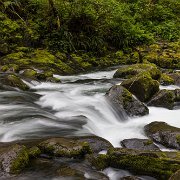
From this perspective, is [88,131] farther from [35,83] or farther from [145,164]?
[35,83]

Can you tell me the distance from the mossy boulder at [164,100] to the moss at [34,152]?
4.31 m

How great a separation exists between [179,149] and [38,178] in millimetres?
2611

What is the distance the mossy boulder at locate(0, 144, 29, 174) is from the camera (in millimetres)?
4619

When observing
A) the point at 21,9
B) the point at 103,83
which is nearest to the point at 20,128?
the point at 103,83

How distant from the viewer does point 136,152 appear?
4.88 m

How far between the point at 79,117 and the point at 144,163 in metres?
2.94

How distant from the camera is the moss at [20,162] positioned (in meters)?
4.64

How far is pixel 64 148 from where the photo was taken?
5207 mm

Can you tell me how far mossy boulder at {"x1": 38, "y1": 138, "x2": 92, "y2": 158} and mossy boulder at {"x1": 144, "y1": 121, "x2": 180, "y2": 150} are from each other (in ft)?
5.38

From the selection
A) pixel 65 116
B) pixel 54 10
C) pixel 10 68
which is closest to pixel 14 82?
pixel 10 68

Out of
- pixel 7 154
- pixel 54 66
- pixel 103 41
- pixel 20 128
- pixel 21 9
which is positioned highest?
pixel 21 9

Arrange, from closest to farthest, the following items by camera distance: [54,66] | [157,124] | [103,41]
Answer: [157,124], [54,66], [103,41]

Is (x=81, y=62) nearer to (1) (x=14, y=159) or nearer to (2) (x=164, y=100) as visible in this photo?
(2) (x=164, y=100)

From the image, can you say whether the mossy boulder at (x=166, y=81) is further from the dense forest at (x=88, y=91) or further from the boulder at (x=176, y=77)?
the boulder at (x=176, y=77)
